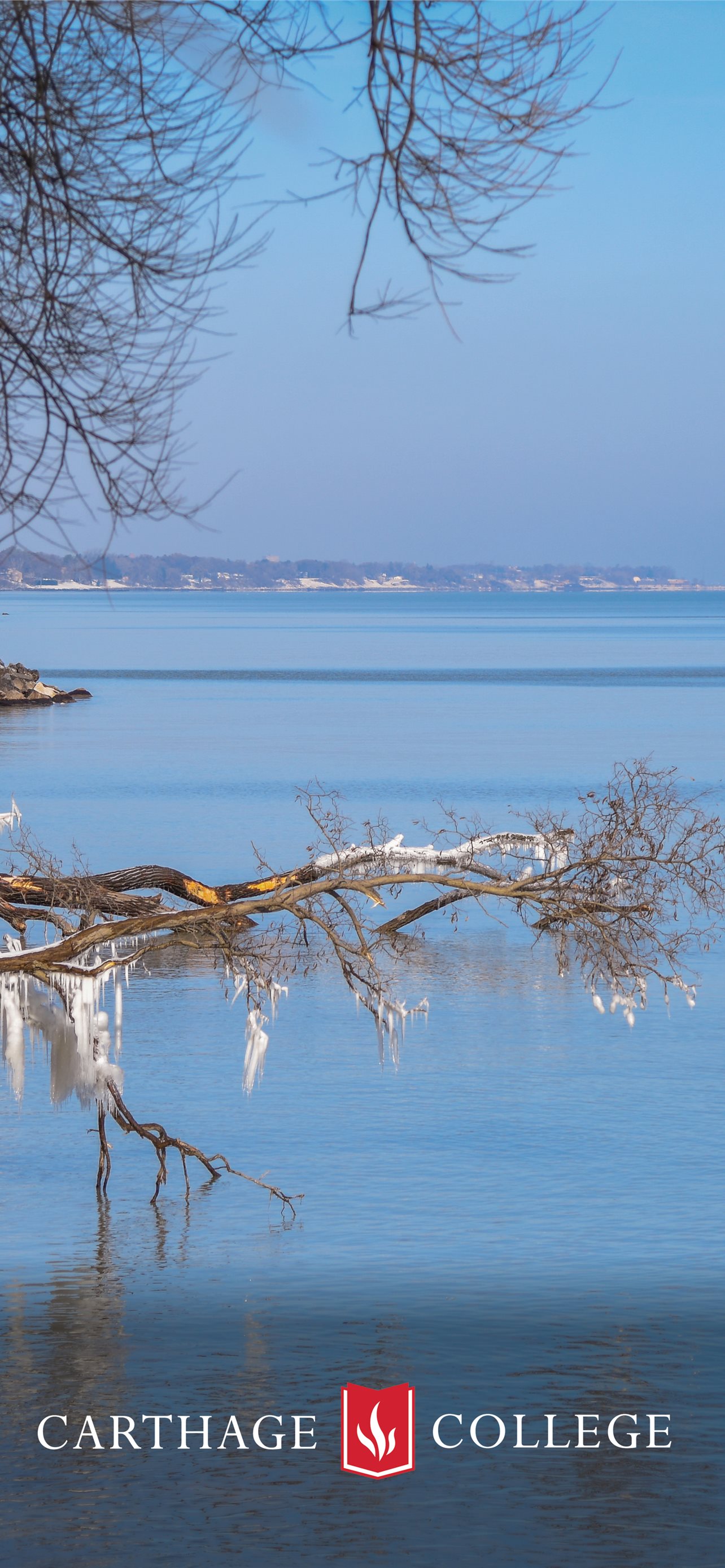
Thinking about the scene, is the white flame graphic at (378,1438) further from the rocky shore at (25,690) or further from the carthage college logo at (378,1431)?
the rocky shore at (25,690)

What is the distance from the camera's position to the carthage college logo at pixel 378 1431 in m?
15.4

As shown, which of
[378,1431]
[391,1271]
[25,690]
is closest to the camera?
[378,1431]

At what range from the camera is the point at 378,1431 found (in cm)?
1582

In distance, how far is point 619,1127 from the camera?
25.2m

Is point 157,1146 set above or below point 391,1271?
above

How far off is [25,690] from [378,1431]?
8245 centimetres

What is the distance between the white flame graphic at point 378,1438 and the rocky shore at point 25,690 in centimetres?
8079

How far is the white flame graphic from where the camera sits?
1560cm

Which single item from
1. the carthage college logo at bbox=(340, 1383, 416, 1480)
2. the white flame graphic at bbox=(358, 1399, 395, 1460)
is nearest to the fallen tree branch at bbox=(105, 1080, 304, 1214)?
the carthage college logo at bbox=(340, 1383, 416, 1480)

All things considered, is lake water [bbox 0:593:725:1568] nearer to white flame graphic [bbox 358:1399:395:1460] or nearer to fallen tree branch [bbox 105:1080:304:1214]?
white flame graphic [bbox 358:1399:395:1460]

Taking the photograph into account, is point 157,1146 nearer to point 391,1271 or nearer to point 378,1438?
point 391,1271

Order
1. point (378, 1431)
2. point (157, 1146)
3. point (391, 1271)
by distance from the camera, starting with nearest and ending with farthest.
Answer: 1. point (378, 1431)
2. point (157, 1146)
3. point (391, 1271)

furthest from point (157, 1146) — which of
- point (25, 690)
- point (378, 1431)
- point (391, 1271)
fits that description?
point (25, 690)

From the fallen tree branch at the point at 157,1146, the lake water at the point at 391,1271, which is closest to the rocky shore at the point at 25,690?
the lake water at the point at 391,1271
